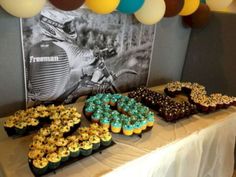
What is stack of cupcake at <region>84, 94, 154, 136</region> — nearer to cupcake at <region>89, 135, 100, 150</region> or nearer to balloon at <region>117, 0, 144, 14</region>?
cupcake at <region>89, 135, 100, 150</region>

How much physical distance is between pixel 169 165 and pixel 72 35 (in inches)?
38.2

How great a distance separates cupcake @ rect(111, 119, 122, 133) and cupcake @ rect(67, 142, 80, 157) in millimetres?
258

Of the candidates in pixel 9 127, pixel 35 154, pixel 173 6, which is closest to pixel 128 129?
pixel 35 154

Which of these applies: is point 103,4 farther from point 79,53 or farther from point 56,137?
point 56,137

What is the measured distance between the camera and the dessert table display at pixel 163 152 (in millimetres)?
980

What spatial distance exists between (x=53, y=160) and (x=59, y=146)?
0.29 ft

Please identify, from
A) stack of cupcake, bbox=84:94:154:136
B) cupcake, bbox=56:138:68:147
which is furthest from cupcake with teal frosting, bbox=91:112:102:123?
cupcake, bbox=56:138:68:147

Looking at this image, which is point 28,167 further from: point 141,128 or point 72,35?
point 72,35

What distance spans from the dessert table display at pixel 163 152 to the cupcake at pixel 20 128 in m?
0.04

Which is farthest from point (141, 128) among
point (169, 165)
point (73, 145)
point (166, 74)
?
point (166, 74)

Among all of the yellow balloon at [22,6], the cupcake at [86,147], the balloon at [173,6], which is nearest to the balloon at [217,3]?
the balloon at [173,6]

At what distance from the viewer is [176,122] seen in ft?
4.66

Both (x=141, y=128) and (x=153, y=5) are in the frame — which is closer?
(x=141, y=128)

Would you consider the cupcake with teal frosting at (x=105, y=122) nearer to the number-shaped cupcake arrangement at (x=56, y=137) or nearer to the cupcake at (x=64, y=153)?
the number-shaped cupcake arrangement at (x=56, y=137)
